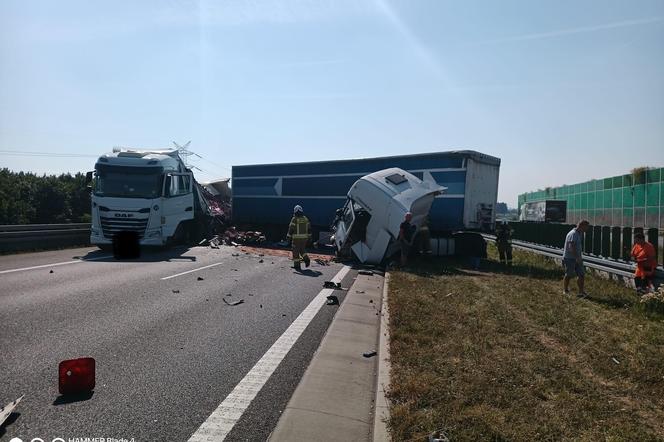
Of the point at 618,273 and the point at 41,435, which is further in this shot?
the point at 618,273

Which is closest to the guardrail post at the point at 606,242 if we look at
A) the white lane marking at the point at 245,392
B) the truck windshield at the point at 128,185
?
the white lane marking at the point at 245,392

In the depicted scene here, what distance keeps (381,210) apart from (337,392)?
11136 millimetres

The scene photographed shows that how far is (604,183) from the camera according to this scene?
34875 millimetres

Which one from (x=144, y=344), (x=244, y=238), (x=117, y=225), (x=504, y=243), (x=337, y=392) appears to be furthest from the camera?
(x=244, y=238)

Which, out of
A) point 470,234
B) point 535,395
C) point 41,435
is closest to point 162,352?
point 41,435

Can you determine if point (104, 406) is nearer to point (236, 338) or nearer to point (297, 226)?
point (236, 338)

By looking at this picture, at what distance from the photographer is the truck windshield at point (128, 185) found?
54.3ft

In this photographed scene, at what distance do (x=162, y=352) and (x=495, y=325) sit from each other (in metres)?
4.52

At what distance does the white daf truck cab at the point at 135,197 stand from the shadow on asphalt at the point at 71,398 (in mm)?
12869

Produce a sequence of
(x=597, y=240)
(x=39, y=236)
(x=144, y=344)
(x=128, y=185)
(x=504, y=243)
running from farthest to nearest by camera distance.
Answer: (x=39, y=236) → (x=128, y=185) → (x=504, y=243) → (x=597, y=240) → (x=144, y=344)

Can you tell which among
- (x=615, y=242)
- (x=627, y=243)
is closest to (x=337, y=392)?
(x=627, y=243)

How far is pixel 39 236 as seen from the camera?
1728 cm

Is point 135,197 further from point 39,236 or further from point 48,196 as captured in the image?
point 48,196

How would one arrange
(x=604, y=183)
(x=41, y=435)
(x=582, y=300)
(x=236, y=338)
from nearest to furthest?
(x=41, y=435) → (x=236, y=338) → (x=582, y=300) → (x=604, y=183)
